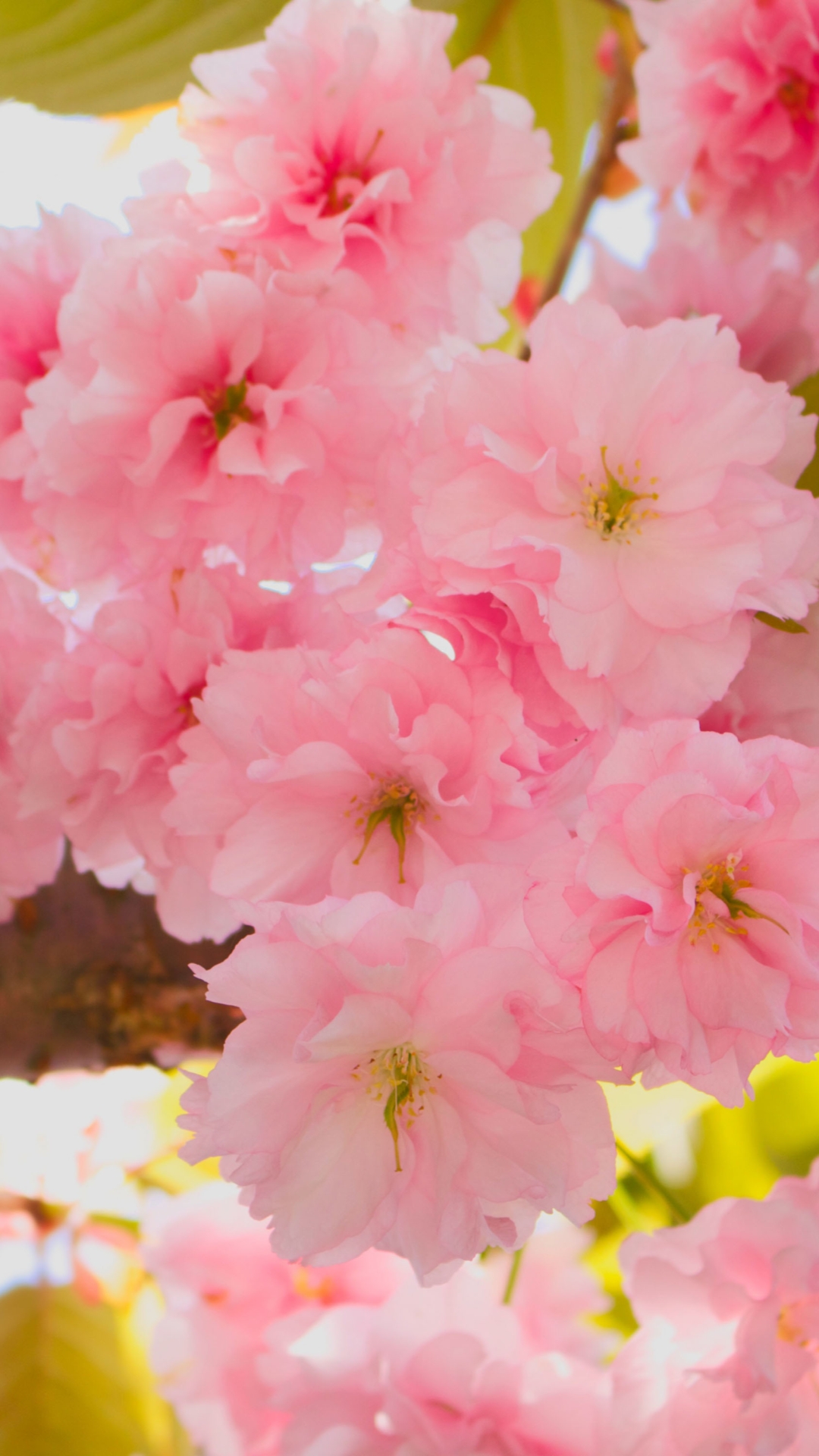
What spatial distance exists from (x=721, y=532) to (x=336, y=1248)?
13.9 inches

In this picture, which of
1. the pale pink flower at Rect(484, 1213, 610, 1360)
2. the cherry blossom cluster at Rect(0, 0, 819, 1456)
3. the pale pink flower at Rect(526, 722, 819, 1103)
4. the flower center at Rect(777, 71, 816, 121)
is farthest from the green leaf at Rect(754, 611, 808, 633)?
the pale pink flower at Rect(484, 1213, 610, 1360)

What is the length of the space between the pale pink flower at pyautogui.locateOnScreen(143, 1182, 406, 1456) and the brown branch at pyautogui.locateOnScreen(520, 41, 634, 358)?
850 millimetres

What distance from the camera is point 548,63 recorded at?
1.17 metres

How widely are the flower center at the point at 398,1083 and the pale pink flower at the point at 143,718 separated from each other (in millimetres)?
180

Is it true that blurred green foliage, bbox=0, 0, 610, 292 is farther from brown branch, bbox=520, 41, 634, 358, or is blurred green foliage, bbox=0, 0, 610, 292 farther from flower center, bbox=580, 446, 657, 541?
flower center, bbox=580, 446, 657, 541

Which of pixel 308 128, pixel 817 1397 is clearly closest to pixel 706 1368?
pixel 817 1397

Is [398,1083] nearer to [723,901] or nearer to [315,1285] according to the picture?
[723,901]

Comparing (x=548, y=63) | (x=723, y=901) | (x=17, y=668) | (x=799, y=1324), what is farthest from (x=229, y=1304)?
(x=548, y=63)

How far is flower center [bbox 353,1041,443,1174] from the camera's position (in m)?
0.47

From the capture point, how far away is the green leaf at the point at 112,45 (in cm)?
85

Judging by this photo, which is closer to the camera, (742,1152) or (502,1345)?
(502,1345)

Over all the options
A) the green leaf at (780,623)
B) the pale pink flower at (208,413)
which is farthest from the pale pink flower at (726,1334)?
the pale pink flower at (208,413)

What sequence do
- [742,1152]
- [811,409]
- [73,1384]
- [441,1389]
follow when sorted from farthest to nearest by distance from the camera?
[73,1384], [742,1152], [441,1389], [811,409]

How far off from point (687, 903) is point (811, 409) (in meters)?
0.36
